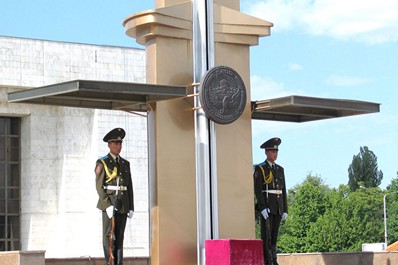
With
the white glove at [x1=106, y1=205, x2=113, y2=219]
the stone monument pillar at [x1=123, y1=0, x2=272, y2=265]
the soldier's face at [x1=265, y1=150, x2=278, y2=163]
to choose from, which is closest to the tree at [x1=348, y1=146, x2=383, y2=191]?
the soldier's face at [x1=265, y1=150, x2=278, y2=163]

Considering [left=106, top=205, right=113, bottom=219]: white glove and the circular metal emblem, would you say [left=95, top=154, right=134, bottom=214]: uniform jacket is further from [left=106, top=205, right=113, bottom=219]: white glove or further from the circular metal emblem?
the circular metal emblem

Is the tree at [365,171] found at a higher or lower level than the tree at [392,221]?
higher

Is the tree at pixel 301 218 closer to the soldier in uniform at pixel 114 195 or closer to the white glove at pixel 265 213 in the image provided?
the white glove at pixel 265 213

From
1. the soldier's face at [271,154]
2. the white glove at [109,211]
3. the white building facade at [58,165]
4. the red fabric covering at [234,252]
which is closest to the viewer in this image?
the red fabric covering at [234,252]

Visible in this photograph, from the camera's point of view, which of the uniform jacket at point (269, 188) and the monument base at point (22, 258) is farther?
the uniform jacket at point (269, 188)

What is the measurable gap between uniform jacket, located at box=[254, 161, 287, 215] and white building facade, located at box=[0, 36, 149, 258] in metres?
12.7

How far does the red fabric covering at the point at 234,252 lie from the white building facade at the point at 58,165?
13.8 metres

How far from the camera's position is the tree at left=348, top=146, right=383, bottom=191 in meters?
86.4

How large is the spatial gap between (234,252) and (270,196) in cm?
161

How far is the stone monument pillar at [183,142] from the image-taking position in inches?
431

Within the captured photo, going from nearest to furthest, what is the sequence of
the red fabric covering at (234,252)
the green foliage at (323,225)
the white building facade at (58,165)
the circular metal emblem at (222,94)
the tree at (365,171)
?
the red fabric covering at (234,252) → the circular metal emblem at (222,94) → the white building facade at (58,165) → the green foliage at (323,225) → the tree at (365,171)

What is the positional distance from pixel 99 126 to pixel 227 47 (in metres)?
13.5

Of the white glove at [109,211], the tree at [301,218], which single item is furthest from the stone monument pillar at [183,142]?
the tree at [301,218]

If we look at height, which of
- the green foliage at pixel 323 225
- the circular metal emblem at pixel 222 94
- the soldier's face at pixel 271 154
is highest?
the circular metal emblem at pixel 222 94
